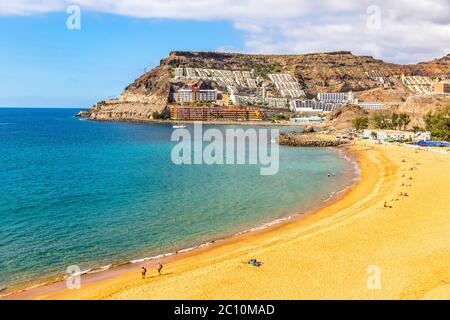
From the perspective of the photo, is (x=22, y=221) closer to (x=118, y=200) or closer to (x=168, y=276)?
(x=118, y=200)

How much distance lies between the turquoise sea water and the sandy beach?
3014 mm

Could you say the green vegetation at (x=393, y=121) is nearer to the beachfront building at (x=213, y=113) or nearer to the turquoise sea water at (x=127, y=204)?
the turquoise sea water at (x=127, y=204)

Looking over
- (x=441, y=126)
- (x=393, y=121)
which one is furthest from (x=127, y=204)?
(x=393, y=121)

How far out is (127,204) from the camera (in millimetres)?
35969

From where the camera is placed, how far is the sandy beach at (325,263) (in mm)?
18422

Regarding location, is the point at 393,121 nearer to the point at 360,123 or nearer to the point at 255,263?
the point at 360,123

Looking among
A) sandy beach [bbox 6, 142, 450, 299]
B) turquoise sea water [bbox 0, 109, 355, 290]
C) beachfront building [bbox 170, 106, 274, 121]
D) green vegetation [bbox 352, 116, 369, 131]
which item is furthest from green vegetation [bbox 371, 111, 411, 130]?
sandy beach [bbox 6, 142, 450, 299]

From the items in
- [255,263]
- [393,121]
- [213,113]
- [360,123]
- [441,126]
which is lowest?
[255,263]

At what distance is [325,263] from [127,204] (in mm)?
19941

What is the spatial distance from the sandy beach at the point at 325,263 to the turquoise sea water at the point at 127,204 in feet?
9.89

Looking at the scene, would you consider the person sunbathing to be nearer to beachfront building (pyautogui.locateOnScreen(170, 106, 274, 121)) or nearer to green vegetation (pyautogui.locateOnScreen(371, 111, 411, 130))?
green vegetation (pyautogui.locateOnScreen(371, 111, 411, 130))

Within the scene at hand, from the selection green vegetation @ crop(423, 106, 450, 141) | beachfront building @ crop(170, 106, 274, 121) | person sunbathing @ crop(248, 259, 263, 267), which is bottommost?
person sunbathing @ crop(248, 259, 263, 267)

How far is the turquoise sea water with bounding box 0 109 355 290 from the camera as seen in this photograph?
24672 millimetres
